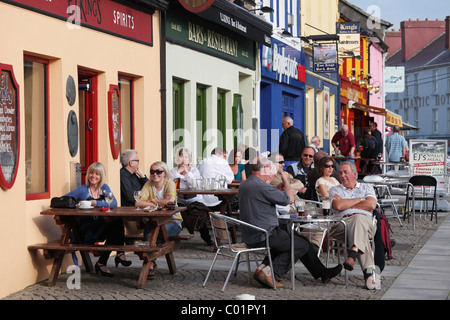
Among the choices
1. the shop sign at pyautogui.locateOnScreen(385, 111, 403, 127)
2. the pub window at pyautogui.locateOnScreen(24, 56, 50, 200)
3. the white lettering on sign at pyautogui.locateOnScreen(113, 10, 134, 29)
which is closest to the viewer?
the pub window at pyautogui.locateOnScreen(24, 56, 50, 200)

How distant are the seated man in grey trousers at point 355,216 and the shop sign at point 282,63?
40.5ft

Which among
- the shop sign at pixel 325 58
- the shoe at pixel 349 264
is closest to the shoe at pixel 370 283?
the shoe at pixel 349 264

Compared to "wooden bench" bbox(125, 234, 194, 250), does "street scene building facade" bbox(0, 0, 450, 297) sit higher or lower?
higher

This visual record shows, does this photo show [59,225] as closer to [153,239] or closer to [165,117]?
[153,239]

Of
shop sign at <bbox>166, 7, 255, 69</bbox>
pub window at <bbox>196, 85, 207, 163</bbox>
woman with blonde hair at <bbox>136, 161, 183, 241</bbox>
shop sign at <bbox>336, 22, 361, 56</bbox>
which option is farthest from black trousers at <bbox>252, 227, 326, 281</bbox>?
shop sign at <bbox>336, 22, 361, 56</bbox>

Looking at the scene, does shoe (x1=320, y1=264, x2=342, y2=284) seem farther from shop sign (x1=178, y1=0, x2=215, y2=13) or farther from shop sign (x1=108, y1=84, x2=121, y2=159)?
shop sign (x1=178, y1=0, x2=215, y2=13)

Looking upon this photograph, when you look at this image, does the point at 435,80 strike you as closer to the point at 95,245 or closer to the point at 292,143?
the point at 292,143

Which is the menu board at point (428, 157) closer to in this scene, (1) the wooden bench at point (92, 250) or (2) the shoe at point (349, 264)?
(2) the shoe at point (349, 264)

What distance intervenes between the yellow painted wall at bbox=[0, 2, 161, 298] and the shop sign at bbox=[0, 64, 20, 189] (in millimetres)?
126

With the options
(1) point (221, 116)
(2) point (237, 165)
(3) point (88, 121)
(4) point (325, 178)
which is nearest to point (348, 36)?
(1) point (221, 116)

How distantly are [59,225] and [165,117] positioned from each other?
16.3 feet

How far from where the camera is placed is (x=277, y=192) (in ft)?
31.5

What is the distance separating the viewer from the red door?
12.4 metres

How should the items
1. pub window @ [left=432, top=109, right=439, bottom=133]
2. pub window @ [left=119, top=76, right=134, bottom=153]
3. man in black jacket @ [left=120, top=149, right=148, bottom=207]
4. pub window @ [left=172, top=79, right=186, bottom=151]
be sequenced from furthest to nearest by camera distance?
pub window @ [left=432, top=109, right=439, bottom=133]
pub window @ [left=172, top=79, right=186, bottom=151]
pub window @ [left=119, top=76, right=134, bottom=153]
man in black jacket @ [left=120, top=149, right=148, bottom=207]
